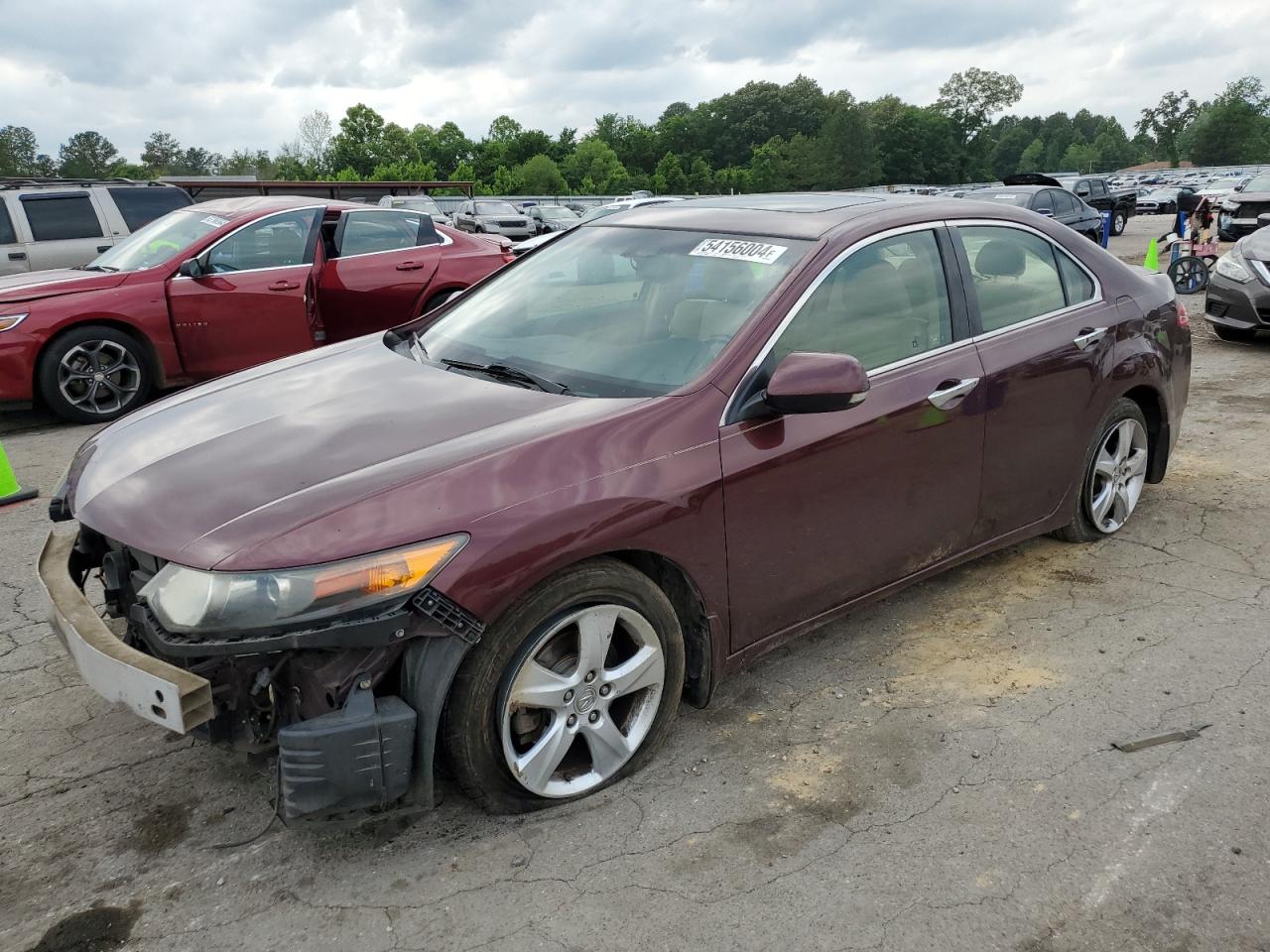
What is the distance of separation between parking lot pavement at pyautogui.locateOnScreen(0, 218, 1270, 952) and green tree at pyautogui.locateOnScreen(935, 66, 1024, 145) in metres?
133

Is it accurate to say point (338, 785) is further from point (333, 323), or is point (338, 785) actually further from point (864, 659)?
point (333, 323)

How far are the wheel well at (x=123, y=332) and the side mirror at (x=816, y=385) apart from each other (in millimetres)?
6143

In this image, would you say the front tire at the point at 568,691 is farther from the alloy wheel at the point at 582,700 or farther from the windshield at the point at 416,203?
the windshield at the point at 416,203

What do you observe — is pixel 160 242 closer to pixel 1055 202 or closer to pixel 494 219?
pixel 1055 202

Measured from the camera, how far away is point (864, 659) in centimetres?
362

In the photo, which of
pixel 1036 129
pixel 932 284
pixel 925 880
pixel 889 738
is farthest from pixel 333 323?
pixel 1036 129

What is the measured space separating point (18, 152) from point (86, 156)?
6.48 m

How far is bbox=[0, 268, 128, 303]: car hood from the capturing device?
7.01 metres

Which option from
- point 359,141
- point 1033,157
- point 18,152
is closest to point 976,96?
point 1033,157

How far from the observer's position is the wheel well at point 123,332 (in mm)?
7098

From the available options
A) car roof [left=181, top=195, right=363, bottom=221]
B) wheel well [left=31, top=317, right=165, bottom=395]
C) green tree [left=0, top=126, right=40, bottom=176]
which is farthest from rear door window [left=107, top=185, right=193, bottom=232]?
green tree [left=0, top=126, right=40, bottom=176]

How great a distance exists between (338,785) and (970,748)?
188 cm

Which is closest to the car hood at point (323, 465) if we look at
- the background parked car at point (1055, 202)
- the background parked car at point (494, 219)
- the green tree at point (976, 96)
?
the background parked car at point (1055, 202)

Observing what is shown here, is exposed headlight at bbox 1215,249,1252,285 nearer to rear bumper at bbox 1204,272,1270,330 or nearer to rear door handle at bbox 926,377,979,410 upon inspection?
rear bumper at bbox 1204,272,1270,330
